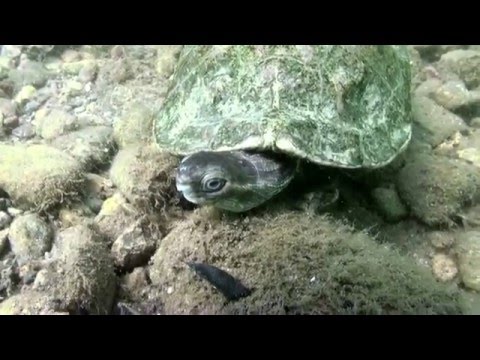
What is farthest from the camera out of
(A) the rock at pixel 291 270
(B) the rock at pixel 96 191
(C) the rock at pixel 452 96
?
(C) the rock at pixel 452 96

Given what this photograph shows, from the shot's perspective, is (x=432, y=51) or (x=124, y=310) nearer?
(x=124, y=310)

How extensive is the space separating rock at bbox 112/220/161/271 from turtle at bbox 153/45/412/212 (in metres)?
0.46

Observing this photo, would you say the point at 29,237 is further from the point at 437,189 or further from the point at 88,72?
the point at 437,189

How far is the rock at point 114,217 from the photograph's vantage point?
2852 mm

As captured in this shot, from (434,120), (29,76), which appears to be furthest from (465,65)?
(29,76)

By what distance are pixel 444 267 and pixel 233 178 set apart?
1.55 meters

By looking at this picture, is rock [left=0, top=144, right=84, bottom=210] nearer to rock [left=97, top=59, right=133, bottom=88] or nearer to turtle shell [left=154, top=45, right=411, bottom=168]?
turtle shell [left=154, top=45, right=411, bottom=168]

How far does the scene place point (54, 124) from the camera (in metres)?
3.73

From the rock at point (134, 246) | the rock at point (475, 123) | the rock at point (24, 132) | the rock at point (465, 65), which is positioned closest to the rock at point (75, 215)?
the rock at point (134, 246)

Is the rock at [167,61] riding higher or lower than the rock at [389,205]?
higher

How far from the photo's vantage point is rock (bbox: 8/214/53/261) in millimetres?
2676

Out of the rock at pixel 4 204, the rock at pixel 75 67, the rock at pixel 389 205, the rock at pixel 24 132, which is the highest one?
the rock at pixel 75 67

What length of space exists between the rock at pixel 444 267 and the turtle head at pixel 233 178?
1.14 metres

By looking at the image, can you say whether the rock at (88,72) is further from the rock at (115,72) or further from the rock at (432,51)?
the rock at (432,51)
